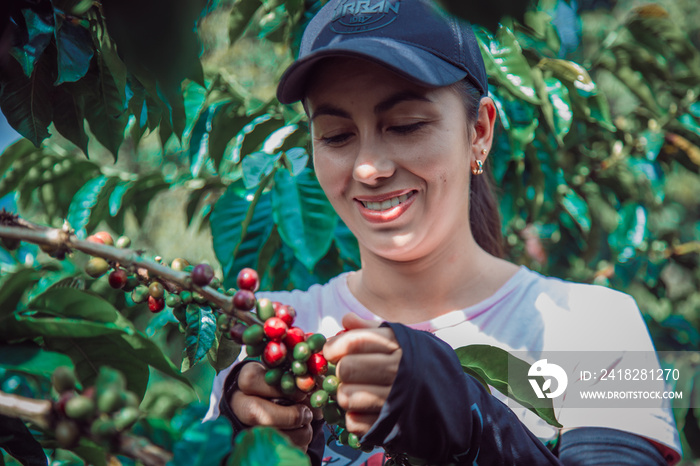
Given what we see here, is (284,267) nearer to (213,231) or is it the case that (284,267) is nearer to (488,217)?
(213,231)

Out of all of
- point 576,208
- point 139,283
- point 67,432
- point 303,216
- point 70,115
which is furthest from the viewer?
point 576,208

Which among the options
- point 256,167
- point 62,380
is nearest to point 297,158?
point 256,167

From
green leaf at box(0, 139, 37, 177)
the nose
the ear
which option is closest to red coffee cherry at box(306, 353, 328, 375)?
the nose

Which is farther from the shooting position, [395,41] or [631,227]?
[631,227]

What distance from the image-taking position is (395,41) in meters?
1.21

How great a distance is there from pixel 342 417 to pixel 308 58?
2.26ft

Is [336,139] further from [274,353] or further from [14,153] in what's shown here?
[14,153]

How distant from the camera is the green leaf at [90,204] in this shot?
6.49 feet

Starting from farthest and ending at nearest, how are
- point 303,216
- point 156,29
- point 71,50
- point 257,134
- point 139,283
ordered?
1. point 257,134
2. point 303,216
3. point 71,50
4. point 139,283
5. point 156,29

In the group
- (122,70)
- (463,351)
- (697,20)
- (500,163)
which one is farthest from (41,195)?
(697,20)

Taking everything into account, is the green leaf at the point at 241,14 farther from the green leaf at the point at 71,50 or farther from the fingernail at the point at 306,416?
the fingernail at the point at 306,416

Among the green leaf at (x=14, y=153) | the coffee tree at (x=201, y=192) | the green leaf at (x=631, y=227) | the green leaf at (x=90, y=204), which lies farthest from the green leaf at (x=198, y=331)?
the green leaf at (x=631, y=227)

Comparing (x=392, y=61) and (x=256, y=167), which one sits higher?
(x=392, y=61)

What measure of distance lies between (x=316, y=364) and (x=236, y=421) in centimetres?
25
